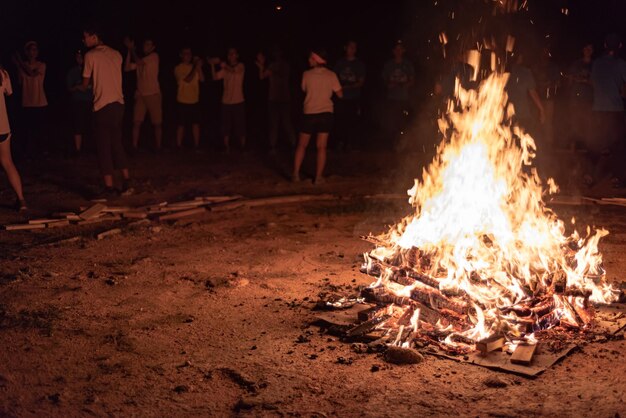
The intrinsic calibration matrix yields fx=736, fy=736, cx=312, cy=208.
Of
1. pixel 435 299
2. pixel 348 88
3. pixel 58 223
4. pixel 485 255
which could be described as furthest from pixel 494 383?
pixel 348 88

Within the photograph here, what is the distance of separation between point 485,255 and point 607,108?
21.8 feet

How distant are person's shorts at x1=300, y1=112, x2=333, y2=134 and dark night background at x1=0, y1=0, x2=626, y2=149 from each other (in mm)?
7637

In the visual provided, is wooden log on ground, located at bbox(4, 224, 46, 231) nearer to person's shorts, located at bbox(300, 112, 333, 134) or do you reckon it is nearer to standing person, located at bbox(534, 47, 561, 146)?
person's shorts, located at bbox(300, 112, 333, 134)

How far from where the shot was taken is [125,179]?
12.2m

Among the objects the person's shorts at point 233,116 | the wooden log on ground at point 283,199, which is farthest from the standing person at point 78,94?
the wooden log on ground at point 283,199

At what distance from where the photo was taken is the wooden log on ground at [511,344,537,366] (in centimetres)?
548

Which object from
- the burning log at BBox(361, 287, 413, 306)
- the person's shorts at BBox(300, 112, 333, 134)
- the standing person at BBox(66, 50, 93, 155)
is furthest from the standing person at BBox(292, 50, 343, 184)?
the burning log at BBox(361, 287, 413, 306)

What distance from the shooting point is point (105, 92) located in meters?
11.2

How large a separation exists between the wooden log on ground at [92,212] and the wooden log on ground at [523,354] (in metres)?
6.71

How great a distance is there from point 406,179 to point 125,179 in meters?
4.94

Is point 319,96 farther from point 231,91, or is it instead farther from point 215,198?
point 231,91

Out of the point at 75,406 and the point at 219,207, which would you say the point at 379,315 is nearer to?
the point at 75,406

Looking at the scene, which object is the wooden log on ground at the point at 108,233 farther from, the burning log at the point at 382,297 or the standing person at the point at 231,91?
the standing person at the point at 231,91

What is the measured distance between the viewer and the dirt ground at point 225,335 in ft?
16.3
